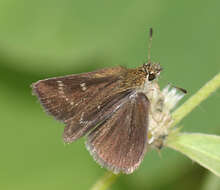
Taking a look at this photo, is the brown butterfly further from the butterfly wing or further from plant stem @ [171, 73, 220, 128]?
plant stem @ [171, 73, 220, 128]

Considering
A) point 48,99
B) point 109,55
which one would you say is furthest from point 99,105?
point 109,55

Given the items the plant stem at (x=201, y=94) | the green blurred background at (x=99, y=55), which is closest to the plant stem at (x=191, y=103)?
the plant stem at (x=201, y=94)

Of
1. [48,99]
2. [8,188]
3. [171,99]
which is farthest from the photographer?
[8,188]

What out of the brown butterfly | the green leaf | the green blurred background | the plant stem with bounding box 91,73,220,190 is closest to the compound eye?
the brown butterfly

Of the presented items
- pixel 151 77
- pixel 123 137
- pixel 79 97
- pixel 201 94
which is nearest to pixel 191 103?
pixel 201 94

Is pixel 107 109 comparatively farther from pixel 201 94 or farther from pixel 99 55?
pixel 99 55

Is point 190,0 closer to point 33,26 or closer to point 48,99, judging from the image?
point 33,26
